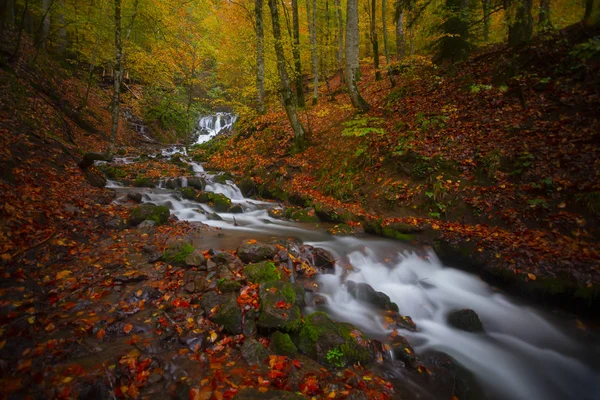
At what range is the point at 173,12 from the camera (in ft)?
48.4

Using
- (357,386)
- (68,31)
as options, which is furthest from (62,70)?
(357,386)

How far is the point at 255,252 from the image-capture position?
18.2ft

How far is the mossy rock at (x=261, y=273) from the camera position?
185 inches

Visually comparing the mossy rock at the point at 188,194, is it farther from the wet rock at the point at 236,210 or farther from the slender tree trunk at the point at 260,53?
the slender tree trunk at the point at 260,53

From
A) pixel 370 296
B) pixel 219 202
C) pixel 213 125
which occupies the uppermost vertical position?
pixel 213 125

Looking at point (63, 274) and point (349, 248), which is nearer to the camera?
point (63, 274)

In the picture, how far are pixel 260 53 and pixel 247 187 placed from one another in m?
7.61

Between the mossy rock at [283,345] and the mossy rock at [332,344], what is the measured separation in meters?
0.16

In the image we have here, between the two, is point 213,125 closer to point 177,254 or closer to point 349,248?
point 349,248

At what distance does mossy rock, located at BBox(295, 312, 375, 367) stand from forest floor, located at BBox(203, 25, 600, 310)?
376cm

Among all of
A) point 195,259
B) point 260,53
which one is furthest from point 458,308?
point 260,53

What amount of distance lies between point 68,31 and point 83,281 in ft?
Answer: 71.0

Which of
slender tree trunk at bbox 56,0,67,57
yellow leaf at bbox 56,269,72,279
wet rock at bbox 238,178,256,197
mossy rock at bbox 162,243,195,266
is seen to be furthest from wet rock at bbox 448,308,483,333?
slender tree trunk at bbox 56,0,67,57

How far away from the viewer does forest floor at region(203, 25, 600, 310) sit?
17.7ft
